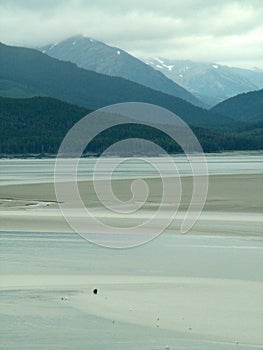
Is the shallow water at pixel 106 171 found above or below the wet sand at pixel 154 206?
above

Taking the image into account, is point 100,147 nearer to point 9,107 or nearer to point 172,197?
point 9,107

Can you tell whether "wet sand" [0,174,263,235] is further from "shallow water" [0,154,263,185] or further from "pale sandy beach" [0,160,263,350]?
"shallow water" [0,154,263,185]

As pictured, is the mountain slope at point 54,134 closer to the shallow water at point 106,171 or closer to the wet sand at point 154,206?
the shallow water at point 106,171

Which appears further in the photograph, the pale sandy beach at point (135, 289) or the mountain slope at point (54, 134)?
the mountain slope at point (54, 134)

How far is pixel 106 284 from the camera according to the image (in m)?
23.7

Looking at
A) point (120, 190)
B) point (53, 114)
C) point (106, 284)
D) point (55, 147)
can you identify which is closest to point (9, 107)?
point (53, 114)

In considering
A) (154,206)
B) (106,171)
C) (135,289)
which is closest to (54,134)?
(106,171)

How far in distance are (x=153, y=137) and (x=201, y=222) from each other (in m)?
142

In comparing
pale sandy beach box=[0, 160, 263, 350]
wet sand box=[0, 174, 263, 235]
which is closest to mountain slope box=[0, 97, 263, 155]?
wet sand box=[0, 174, 263, 235]

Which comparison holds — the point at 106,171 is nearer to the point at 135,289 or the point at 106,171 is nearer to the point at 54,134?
the point at 135,289

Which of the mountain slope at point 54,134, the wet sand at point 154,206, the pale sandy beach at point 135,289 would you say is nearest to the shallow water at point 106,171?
the wet sand at point 154,206

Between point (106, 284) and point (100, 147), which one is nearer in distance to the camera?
point (106, 284)

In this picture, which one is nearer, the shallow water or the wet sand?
the wet sand

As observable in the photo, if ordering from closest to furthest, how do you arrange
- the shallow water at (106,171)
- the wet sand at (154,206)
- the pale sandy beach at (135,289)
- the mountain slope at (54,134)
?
1. the pale sandy beach at (135,289)
2. the wet sand at (154,206)
3. the shallow water at (106,171)
4. the mountain slope at (54,134)
